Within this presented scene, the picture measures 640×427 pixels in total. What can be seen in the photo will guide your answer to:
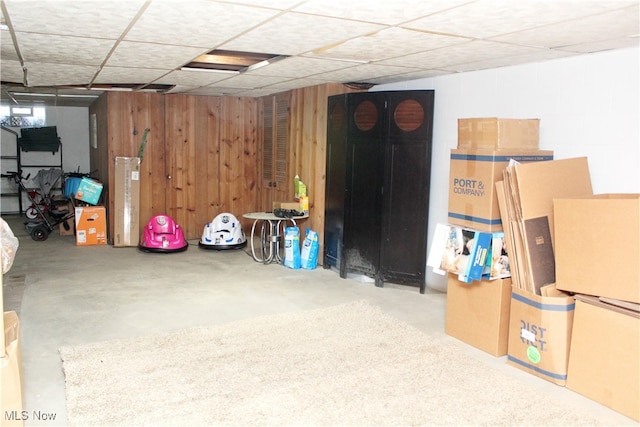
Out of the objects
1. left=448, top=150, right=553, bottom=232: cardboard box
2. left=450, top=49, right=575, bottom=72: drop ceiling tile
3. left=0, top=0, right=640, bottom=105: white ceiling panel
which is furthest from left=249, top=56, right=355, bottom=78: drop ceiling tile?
left=448, top=150, right=553, bottom=232: cardboard box

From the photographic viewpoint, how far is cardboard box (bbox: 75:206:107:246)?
7027 millimetres

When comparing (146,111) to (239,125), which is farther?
(239,125)

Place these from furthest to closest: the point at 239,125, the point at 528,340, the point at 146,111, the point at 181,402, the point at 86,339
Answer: the point at 239,125
the point at 146,111
the point at 86,339
the point at 528,340
the point at 181,402

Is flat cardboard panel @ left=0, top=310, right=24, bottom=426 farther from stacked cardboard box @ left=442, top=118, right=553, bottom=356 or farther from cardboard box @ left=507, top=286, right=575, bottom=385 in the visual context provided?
cardboard box @ left=507, top=286, right=575, bottom=385

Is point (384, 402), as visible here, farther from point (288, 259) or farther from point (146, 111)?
point (146, 111)

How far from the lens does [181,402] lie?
2.84m

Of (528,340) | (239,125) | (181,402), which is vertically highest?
(239,125)

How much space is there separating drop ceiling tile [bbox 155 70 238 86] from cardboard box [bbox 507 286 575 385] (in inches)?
133

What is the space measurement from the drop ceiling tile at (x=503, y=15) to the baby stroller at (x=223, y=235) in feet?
14.5

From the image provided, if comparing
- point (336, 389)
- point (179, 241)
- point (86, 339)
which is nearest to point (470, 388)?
point (336, 389)

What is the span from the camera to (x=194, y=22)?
289 cm

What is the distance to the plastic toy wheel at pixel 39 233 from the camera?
7262 millimetres

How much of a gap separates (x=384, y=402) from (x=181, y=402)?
3.57 ft

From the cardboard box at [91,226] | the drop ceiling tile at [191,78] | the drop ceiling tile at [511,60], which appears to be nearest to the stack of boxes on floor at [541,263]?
the drop ceiling tile at [511,60]
